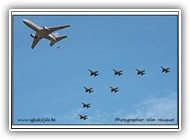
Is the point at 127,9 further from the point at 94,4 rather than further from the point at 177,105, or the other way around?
the point at 177,105

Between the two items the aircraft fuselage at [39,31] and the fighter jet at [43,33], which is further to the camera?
the fighter jet at [43,33]

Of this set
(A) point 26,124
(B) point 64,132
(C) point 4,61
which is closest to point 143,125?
(B) point 64,132

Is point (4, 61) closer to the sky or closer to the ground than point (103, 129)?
closer to the sky

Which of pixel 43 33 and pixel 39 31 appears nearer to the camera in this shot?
pixel 39 31

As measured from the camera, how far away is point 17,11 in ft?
57.9

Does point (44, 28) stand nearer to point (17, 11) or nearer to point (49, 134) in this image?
point (17, 11)

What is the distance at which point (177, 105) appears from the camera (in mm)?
17312

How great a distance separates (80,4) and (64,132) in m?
4.78

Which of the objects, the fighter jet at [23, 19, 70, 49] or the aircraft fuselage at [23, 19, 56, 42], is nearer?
the aircraft fuselage at [23, 19, 56, 42]

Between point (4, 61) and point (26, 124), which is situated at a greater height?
point (4, 61)

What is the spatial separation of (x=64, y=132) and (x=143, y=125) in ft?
9.61

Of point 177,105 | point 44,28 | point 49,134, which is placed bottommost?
point 49,134

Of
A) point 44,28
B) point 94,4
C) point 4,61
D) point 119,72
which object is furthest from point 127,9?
point 4,61

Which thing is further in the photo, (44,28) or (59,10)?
(44,28)
